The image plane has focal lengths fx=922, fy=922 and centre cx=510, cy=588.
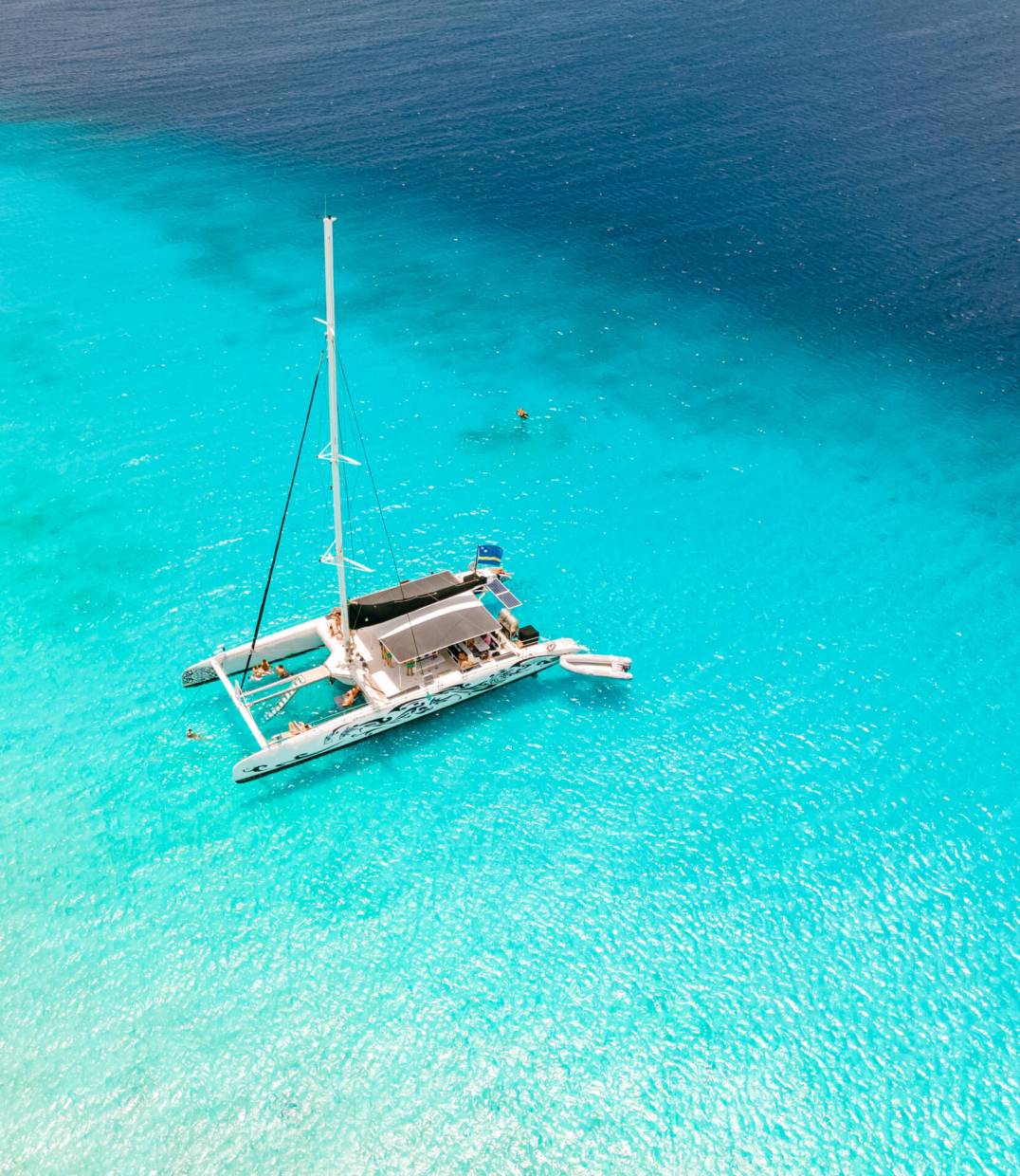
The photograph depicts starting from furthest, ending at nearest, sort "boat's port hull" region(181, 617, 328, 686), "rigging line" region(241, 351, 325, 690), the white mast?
"boat's port hull" region(181, 617, 328, 686) → "rigging line" region(241, 351, 325, 690) → the white mast

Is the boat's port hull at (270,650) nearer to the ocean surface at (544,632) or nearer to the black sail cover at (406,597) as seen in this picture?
the black sail cover at (406,597)

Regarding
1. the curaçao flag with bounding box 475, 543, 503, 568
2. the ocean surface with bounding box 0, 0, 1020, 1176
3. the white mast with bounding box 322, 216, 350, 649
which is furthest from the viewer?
the curaçao flag with bounding box 475, 543, 503, 568

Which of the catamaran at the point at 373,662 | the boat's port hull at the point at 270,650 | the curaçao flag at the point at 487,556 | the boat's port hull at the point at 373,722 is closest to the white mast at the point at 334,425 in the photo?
the catamaran at the point at 373,662

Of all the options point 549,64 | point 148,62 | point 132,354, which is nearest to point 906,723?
point 132,354

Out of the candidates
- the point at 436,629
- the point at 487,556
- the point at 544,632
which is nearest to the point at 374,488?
the point at 487,556

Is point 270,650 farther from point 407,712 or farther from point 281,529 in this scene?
point 281,529

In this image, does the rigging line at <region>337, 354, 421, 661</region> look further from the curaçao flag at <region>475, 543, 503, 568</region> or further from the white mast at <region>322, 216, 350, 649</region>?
the curaçao flag at <region>475, 543, 503, 568</region>


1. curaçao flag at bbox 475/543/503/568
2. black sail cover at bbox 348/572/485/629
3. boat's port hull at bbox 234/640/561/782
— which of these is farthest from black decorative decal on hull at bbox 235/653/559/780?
curaçao flag at bbox 475/543/503/568
